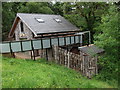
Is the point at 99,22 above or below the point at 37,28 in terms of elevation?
above

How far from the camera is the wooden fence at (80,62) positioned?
Result: 9.81m

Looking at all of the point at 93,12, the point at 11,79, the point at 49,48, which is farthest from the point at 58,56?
the point at 93,12

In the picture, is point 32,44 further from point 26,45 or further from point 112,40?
point 112,40

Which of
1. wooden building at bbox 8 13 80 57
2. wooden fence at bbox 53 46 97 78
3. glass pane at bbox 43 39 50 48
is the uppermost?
wooden building at bbox 8 13 80 57

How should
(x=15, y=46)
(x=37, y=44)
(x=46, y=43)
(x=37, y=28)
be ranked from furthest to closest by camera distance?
(x=37, y=28) → (x=46, y=43) → (x=37, y=44) → (x=15, y=46)

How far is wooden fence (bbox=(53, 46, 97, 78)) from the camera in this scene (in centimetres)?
981

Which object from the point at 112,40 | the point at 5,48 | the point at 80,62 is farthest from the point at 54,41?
the point at 112,40

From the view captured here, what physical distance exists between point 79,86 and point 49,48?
7.00 m

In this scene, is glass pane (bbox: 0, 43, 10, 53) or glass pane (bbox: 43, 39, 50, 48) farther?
glass pane (bbox: 43, 39, 50, 48)

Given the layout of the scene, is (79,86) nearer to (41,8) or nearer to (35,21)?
(35,21)

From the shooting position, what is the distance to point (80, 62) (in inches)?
407

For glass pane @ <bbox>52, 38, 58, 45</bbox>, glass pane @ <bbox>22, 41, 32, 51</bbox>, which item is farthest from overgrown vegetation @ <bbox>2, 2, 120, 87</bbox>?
glass pane @ <bbox>22, 41, 32, 51</bbox>

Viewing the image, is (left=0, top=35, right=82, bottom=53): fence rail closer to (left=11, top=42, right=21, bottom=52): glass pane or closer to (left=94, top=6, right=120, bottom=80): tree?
(left=11, top=42, right=21, bottom=52): glass pane

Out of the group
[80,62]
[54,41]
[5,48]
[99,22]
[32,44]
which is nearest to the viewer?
[80,62]
